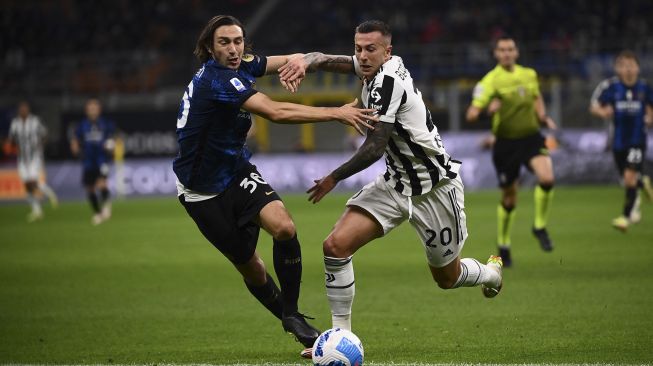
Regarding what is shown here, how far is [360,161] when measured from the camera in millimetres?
6863

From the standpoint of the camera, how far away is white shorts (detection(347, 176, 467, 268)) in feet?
24.3

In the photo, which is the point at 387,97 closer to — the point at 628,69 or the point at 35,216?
the point at 628,69

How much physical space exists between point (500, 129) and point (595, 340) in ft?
17.4

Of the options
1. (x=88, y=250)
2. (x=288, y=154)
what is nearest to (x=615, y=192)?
(x=288, y=154)

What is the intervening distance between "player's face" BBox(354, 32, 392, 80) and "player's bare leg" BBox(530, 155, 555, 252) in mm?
5636

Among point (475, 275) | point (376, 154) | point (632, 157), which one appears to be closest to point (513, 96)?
point (632, 157)

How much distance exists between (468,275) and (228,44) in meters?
2.48

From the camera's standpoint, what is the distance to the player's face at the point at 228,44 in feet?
24.0

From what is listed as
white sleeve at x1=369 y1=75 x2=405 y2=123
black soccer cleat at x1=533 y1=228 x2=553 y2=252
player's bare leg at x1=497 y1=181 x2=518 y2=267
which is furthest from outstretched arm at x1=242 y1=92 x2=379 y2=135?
black soccer cleat at x1=533 y1=228 x2=553 y2=252

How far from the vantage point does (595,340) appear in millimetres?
7672

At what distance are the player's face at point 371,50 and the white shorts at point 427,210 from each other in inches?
33.3

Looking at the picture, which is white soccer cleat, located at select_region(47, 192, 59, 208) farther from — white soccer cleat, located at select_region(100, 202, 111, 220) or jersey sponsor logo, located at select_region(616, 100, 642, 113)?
jersey sponsor logo, located at select_region(616, 100, 642, 113)

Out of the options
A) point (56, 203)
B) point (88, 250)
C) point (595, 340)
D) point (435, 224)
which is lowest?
point (56, 203)

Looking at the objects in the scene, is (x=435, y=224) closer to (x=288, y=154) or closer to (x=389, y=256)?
(x=389, y=256)
